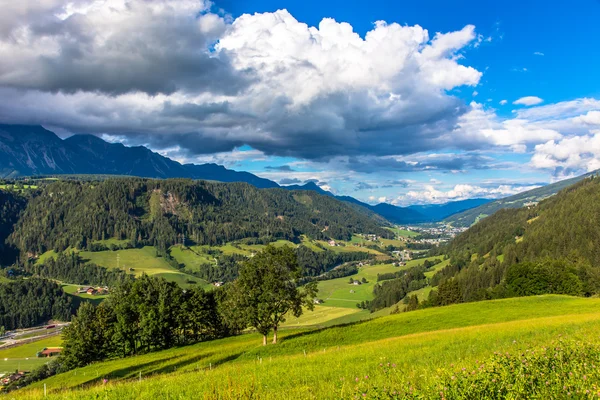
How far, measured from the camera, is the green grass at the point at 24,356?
152125 millimetres

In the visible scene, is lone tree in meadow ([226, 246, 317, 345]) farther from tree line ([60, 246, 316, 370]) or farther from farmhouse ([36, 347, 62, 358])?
farmhouse ([36, 347, 62, 358])

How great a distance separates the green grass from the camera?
152125 mm

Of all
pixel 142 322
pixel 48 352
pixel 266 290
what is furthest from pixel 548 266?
pixel 48 352

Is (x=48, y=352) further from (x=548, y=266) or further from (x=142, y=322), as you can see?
(x=548, y=266)

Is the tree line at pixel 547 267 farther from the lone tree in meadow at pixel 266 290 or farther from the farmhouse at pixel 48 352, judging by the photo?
the farmhouse at pixel 48 352

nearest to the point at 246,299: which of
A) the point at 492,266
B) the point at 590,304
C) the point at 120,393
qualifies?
the point at 120,393

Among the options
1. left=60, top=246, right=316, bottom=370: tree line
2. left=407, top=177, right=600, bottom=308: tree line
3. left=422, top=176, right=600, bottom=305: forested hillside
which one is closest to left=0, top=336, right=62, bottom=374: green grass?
left=60, top=246, right=316, bottom=370: tree line

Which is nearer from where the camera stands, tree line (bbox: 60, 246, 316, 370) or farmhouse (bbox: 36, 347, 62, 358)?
tree line (bbox: 60, 246, 316, 370)

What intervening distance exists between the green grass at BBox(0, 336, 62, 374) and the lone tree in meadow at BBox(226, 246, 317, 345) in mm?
151784

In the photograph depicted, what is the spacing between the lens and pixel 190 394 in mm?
11781

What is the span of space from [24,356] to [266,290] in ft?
635

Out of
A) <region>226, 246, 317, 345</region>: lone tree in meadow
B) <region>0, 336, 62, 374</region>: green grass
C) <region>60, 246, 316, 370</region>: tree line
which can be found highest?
<region>226, 246, 317, 345</region>: lone tree in meadow

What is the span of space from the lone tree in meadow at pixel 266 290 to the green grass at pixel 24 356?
151784 mm

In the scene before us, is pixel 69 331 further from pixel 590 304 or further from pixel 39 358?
pixel 39 358
